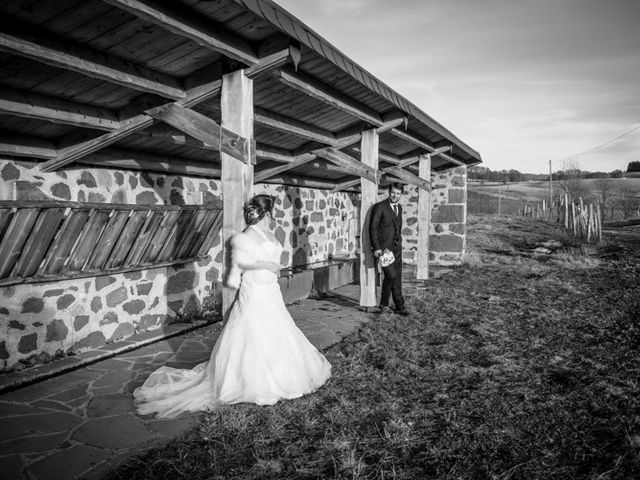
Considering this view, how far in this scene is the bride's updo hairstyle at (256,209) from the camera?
3822 mm

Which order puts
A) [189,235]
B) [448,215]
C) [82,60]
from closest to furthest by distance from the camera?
1. [82,60]
2. [189,235]
3. [448,215]

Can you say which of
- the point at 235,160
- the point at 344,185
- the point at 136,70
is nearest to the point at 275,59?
the point at 235,160

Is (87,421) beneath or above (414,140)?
beneath

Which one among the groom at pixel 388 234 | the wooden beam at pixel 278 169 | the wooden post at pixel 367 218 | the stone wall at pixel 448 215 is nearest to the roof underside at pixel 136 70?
the wooden post at pixel 367 218

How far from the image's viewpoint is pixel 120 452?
2830mm

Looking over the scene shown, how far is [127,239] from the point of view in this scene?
5.23 meters

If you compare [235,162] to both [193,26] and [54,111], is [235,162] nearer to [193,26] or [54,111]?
[193,26]

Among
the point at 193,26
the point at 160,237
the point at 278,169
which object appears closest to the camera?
the point at 193,26

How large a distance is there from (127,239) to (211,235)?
57.5 inches

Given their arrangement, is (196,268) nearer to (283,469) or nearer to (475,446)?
(283,469)

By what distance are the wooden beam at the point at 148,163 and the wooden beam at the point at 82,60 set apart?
1.75 metres

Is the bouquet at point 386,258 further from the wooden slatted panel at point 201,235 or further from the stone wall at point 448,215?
the stone wall at point 448,215

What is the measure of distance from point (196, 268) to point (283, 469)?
15.7 ft

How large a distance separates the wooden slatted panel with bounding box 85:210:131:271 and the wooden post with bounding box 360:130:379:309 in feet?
11.7
